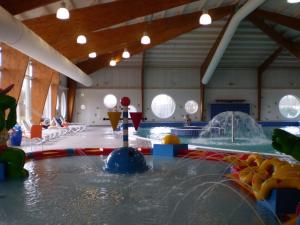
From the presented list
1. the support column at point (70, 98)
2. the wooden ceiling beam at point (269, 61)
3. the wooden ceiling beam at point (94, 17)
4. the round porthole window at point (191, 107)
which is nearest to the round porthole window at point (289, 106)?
the wooden ceiling beam at point (269, 61)

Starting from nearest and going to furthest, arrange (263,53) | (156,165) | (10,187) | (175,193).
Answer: (175,193) → (10,187) → (156,165) → (263,53)

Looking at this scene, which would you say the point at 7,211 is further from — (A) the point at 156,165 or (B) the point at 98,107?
(B) the point at 98,107

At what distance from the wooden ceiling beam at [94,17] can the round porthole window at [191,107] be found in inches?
608

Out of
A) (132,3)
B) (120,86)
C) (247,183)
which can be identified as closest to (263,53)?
(120,86)

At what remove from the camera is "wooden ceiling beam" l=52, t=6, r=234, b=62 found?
38.6 ft

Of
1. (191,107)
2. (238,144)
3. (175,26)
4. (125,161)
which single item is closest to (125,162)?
(125,161)

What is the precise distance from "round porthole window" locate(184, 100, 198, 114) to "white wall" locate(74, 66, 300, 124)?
289 mm

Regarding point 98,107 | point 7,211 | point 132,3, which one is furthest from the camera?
point 98,107

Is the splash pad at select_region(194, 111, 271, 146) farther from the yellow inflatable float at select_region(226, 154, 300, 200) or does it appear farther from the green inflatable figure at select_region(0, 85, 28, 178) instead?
the yellow inflatable float at select_region(226, 154, 300, 200)

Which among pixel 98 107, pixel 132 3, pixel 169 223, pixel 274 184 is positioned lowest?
pixel 169 223

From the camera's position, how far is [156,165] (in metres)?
6.46

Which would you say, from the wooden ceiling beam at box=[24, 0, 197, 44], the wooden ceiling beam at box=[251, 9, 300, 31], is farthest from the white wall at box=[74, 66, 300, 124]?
the wooden ceiling beam at box=[24, 0, 197, 44]

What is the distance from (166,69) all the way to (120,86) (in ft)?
10.9

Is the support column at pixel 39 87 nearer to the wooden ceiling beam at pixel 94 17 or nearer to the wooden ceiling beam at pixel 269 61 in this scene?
the wooden ceiling beam at pixel 94 17
